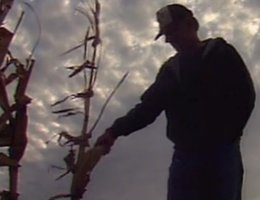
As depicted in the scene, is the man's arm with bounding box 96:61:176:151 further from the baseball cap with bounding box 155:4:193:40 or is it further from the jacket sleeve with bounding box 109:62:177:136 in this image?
the baseball cap with bounding box 155:4:193:40

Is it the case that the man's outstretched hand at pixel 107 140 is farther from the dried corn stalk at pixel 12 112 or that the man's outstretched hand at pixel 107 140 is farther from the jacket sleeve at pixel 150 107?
the dried corn stalk at pixel 12 112

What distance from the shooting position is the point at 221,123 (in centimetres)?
299

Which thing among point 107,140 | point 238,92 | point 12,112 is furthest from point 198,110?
point 12,112

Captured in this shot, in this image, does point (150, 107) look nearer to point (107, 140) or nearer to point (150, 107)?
point (150, 107)

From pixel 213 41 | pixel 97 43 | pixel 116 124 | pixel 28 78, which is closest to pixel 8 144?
pixel 28 78

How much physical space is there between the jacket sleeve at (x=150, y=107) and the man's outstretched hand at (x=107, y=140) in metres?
0.12

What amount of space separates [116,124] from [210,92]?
556mm

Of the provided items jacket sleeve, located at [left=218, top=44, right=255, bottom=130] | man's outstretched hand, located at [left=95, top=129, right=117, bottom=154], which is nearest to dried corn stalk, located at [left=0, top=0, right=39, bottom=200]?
man's outstretched hand, located at [left=95, top=129, right=117, bottom=154]

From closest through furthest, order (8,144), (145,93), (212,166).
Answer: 1. (8,144)
2. (212,166)
3. (145,93)

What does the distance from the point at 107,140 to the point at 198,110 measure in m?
0.55

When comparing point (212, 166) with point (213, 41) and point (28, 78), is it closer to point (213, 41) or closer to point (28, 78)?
point (213, 41)

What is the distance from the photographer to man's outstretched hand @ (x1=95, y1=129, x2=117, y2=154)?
2703 mm

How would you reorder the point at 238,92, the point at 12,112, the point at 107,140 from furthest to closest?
the point at 238,92, the point at 107,140, the point at 12,112

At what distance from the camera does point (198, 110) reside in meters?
3.03
